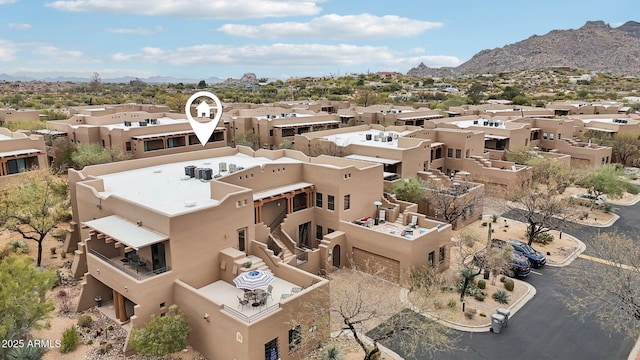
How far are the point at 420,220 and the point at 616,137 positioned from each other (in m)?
48.4

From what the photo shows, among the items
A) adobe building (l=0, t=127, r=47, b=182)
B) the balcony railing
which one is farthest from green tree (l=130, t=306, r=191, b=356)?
adobe building (l=0, t=127, r=47, b=182)

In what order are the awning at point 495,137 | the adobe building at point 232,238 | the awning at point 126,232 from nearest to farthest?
the adobe building at point 232,238 → the awning at point 126,232 → the awning at point 495,137

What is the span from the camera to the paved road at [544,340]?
22.4 meters

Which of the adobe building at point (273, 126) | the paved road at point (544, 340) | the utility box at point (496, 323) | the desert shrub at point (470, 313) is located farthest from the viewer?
the adobe building at point (273, 126)

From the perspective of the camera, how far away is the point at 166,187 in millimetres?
30234

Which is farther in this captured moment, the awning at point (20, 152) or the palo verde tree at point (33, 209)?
the awning at point (20, 152)

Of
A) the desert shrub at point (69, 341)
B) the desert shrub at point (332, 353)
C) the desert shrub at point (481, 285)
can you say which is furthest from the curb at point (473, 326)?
the desert shrub at point (69, 341)

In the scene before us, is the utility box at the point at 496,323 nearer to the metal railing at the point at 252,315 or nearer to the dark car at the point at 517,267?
the dark car at the point at 517,267

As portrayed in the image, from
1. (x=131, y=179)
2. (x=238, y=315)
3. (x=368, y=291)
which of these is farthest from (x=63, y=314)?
(x=368, y=291)

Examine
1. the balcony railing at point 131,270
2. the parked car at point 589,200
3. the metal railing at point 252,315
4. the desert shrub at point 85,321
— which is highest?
the balcony railing at point 131,270

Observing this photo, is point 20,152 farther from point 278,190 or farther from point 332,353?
point 332,353

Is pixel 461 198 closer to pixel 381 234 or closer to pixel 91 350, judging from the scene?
pixel 381 234

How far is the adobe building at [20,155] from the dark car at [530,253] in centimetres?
4351

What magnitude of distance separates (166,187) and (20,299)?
11.9 m
